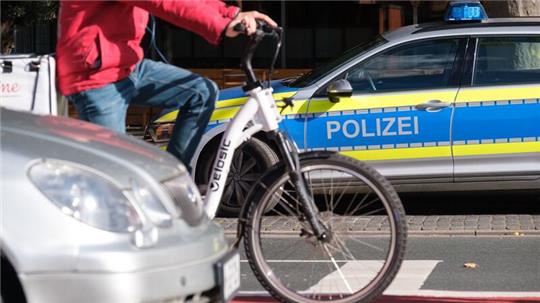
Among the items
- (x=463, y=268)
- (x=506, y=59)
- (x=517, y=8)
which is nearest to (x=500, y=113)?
(x=506, y=59)

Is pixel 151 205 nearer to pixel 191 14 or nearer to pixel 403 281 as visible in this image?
pixel 191 14

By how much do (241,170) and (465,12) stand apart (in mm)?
2512

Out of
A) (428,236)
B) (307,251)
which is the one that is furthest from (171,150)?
(428,236)

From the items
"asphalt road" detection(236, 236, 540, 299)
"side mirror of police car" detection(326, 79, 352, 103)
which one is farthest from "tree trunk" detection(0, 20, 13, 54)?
"asphalt road" detection(236, 236, 540, 299)

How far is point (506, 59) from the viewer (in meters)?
9.05

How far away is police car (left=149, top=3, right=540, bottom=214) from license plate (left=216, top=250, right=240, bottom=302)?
4.25 meters

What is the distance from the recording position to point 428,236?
8.43 meters

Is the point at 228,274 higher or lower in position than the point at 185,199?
lower

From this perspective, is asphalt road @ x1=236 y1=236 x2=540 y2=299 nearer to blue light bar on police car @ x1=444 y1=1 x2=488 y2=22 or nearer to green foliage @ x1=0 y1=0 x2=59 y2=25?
blue light bar on police car @ x1=444 y1=1 x2=488 y2=22

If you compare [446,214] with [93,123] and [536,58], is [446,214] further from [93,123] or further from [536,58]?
[93,123]

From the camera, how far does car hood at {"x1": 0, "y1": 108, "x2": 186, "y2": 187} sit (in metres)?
3.79

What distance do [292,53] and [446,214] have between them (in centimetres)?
1257

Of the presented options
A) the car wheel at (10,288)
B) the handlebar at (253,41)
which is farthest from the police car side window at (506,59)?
the car wheel at (10,288)

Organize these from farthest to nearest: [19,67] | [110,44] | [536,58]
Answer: [536,58] < [19,67] < [110,44]
